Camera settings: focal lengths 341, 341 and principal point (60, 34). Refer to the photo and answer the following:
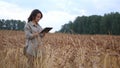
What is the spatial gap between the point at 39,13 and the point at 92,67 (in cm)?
174

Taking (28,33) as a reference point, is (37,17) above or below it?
above

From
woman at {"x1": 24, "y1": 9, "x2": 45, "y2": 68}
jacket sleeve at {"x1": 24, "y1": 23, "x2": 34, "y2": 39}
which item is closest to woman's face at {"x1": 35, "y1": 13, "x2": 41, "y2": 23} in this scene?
woman at {"x1": 24, "y1": 9, "x2": 45, "y2": 68}

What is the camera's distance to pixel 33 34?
204 inches

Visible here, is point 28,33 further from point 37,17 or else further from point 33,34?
point 37,17

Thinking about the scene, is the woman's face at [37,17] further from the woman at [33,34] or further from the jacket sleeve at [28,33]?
the jacket sleeve at [28,33]

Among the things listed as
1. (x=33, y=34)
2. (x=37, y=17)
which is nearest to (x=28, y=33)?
(x=33, y=34)

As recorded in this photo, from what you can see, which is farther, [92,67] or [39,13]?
[39,13]

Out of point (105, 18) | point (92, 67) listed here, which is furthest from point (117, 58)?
point (105, 18)

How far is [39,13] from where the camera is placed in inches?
211

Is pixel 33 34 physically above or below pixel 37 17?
below

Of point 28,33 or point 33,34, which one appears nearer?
point 33,34

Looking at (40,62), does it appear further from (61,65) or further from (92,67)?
(92,67)

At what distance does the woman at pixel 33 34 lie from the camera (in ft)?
16.9

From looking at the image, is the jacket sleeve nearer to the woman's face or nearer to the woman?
the woman
